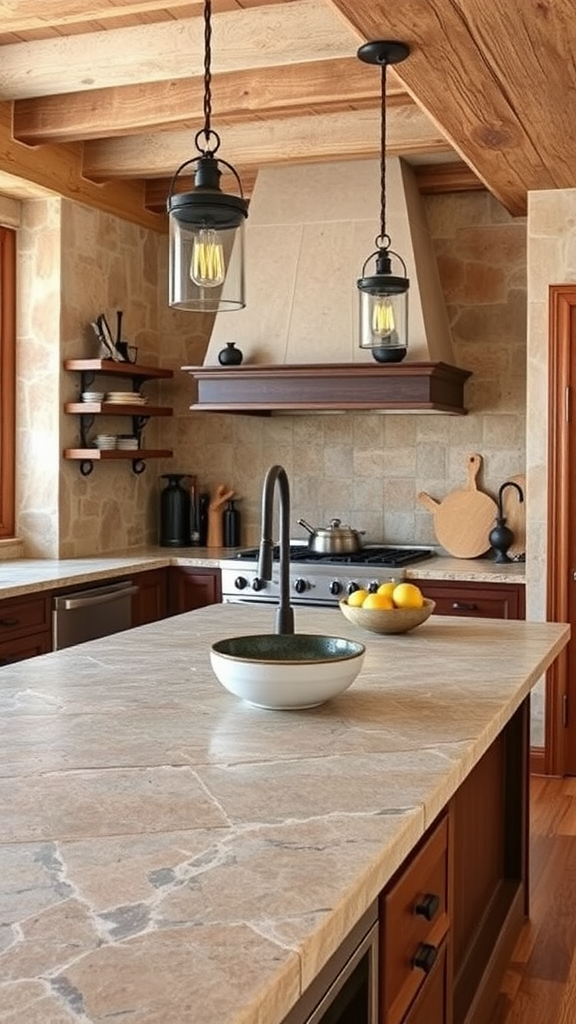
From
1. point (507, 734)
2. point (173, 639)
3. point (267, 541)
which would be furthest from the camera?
point (507, 734)

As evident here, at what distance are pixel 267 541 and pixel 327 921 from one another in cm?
108

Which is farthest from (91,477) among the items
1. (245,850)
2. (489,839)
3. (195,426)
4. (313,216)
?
(245,850)

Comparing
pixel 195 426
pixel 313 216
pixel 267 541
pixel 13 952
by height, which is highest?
pixel 313 216

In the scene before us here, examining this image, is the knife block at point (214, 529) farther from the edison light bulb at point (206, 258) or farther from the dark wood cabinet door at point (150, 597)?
the edison light bulb at point (206, 258)

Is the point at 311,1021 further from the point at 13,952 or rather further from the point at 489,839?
the point at 489,839

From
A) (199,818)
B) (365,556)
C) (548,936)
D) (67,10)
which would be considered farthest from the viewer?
(365,556)

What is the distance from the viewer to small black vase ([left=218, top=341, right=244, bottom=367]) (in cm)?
532

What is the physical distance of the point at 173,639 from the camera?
298 cm

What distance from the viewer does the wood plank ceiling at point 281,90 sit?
9.43 feet

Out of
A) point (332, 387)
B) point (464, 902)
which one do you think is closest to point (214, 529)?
point (332, 387)

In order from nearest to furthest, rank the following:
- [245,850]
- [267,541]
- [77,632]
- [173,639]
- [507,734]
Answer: [245,850], [267,541], [173,639], [507,734], [77,632]

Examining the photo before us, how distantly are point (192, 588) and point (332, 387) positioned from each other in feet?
3.98

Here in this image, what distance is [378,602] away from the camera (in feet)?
9.65

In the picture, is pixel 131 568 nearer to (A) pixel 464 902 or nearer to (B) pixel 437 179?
(B) pixel 437 179
